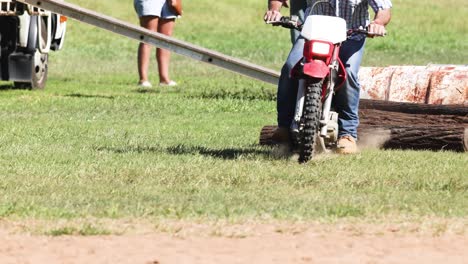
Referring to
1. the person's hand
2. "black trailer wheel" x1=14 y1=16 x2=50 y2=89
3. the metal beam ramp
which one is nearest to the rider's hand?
the person's hand

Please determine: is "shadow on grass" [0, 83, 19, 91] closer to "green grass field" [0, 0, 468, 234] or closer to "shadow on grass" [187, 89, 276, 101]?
"green grass field" [0, 0, 468, 234]

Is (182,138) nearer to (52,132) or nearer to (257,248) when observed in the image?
(52,132)

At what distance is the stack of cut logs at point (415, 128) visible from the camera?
10992 millimetres

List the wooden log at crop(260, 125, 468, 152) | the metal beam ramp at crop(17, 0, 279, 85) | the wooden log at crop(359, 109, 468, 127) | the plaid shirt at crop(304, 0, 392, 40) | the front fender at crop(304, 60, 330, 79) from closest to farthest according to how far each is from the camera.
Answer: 1. the front fender at crop(304, 60, 330, 79)
2. the plaid shirt at crop(304, 0, 392, 40)
3. the wooden log at crop(260, 125, 468, 152)
4. the wooden log at crop(359, 109, 468, 127)
5. the metal beam ramp at crop(17, 0, 279, 85)

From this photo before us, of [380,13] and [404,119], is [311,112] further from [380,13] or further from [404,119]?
[404,119]

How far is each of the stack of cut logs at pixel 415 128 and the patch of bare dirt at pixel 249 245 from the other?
3851 mm

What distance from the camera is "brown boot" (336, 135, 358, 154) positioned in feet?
34.7

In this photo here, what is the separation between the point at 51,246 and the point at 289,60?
3.73 meters

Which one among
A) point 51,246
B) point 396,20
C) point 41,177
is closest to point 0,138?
point 41,177

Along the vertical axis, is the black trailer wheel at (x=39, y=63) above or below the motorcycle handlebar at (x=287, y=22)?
below

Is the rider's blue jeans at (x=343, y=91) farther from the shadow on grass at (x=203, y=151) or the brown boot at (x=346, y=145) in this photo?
the shadow on grass at (x=203, y=151)

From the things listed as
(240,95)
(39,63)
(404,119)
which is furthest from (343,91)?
(39,63)

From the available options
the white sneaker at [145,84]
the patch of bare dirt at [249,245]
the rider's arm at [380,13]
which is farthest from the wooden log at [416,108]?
the white sneaker at [145,84]

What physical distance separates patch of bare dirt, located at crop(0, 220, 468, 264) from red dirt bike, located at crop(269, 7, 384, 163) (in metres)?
2.40
